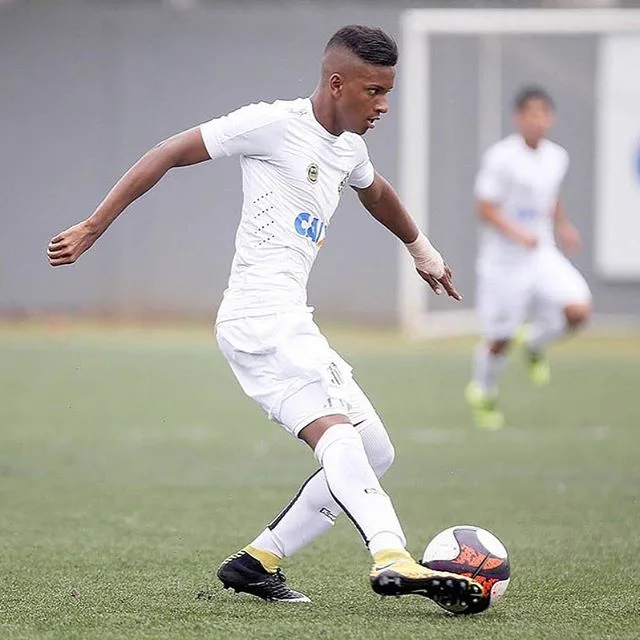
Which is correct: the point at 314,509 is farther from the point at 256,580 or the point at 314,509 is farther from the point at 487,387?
the point at 487,387

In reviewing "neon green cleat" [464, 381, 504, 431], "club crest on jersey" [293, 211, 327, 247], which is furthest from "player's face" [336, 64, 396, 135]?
"neon green cleat" [464, 381, 504, 431]

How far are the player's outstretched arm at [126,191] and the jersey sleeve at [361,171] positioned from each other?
0.58m

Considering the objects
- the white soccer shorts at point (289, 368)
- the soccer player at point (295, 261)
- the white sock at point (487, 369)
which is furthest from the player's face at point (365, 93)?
the white sock at point (487, 369)

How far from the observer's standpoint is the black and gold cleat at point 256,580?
5875 millimetres

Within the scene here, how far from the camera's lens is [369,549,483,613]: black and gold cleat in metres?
5.05

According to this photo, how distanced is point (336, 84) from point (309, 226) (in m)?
0.50

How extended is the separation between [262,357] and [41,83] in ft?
49.7

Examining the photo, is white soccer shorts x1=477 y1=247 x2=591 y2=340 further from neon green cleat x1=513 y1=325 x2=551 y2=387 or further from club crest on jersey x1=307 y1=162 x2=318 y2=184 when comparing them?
club crest on jersey x1=307 y1=162 x2=318 y2=184

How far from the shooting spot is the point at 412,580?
5043 millimetres

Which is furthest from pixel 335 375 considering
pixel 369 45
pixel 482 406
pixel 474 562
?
pixel 482 406

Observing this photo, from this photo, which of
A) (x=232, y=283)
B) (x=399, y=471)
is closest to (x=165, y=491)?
(x=399, y=471)

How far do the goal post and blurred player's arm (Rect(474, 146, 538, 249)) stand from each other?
5.26m

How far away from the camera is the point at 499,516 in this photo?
8172 mm

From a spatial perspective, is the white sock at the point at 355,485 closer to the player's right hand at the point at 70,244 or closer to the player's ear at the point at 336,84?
the player's right hand at the point at 70,244
